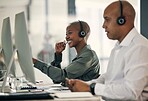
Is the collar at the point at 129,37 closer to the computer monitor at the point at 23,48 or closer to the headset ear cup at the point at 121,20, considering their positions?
the headset ear cup at the point at 121,20

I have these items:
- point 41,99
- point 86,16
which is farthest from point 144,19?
point 41,99

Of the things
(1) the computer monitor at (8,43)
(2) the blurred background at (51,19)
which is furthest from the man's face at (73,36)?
(2) the blurred background at (51,19)

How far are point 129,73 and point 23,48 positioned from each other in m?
0.65

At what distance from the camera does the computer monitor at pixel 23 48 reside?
6.05 feet

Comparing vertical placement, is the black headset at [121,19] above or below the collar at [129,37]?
above

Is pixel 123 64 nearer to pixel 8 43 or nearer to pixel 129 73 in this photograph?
pixel 129 73

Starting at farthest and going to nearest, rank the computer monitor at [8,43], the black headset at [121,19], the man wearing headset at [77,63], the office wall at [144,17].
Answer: the office wall at [144,17] → the man wearing headset at [77,63] → the computer monitor at [8,43] → the black headset at [121,19]

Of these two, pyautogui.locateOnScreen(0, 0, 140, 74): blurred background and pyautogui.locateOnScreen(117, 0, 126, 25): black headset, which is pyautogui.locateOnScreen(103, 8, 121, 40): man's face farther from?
pyautogui.locateOnScreen(0, 0, 140, 74): blurred background

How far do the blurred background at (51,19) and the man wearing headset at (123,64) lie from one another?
238 cm

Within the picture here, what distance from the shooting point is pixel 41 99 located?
69.4 inches

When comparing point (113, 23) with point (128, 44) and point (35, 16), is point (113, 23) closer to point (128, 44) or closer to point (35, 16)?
point (128, 44)

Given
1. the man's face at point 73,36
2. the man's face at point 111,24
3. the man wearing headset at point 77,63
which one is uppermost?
the man's face at point 111,24

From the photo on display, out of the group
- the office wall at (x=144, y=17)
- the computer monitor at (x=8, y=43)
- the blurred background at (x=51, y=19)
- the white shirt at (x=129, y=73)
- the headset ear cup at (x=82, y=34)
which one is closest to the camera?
the white shirt at (x=129, y=73)

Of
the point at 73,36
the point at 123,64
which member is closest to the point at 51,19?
the point at 73,36
